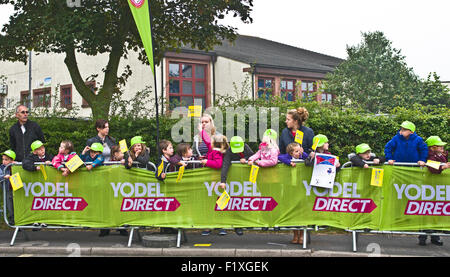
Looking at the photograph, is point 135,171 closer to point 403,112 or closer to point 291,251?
point 291,251

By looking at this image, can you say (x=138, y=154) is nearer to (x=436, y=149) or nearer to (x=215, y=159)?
(x=215, y=159)

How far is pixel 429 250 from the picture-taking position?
312 inches

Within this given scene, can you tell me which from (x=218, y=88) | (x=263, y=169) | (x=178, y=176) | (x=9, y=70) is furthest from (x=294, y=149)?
(x=9, y=70)

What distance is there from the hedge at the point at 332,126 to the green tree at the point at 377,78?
2508cm

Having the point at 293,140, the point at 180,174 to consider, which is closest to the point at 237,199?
the point at 180,174

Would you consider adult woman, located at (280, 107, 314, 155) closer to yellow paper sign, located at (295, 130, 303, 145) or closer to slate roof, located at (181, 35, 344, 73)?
yellow paper sign, located at (295, 130, 303, 145)

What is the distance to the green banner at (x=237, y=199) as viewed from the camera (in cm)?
782

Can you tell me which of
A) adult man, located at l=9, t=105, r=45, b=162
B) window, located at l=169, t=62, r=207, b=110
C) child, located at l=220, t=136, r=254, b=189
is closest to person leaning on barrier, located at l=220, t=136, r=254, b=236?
child, located at l=220, t=136, r=254, b=189

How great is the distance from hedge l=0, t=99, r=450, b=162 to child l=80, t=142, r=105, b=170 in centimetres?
274

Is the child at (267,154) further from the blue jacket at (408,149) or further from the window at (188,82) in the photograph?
the window at (188,82)

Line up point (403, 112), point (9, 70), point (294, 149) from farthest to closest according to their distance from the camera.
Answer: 1. point (9, 70)
2. point (403, 112)
3. point (294, 149)

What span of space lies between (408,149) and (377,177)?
1.14m

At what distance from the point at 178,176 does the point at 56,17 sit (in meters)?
7.89
